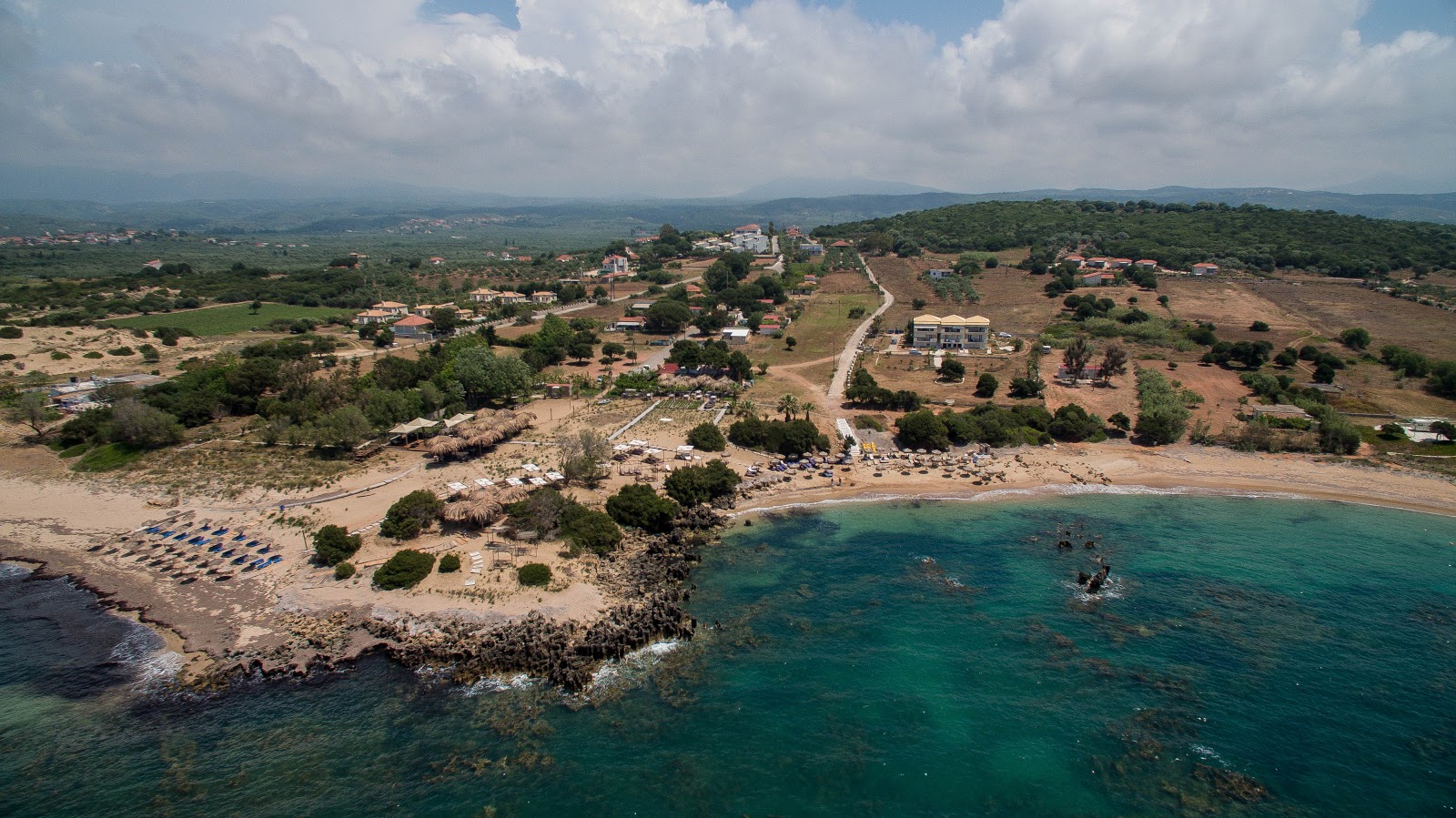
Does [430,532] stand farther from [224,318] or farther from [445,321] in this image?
[224,318]

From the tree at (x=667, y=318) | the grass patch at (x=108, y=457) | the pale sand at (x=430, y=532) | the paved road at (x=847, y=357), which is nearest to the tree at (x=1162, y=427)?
the pale sand at (x=430, y=532)

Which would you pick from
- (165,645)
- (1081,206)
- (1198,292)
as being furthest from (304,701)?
(1081,206)

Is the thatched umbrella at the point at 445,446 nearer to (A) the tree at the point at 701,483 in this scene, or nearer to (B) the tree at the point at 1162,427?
(A) the tree at the point at 701,483

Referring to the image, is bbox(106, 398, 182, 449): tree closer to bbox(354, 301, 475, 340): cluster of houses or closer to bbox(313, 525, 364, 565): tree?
bbox(313, 525, 364, 565): tree

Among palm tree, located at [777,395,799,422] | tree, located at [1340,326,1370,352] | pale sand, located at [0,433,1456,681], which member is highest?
tree, located at [1340,326,1370,352]

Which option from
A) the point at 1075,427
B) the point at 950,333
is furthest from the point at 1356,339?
the point at 1075,427

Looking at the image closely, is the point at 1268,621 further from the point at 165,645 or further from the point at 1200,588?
the point at 165,645

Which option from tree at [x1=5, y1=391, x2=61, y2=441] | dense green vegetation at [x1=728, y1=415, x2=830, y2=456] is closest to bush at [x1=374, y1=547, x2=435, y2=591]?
dense green vegetation at [x1=728, y1=415, x2=830, y2=456]
